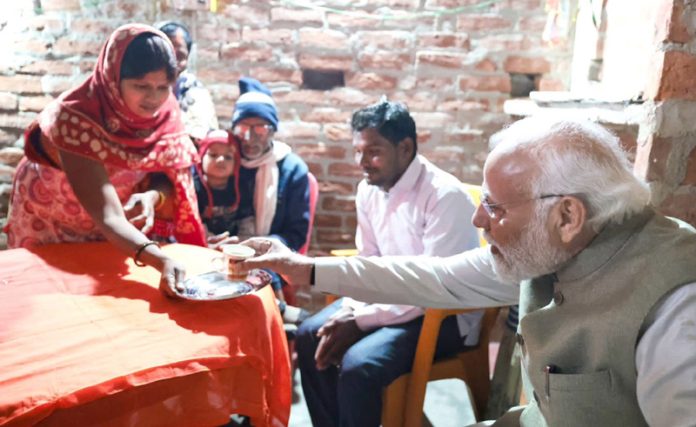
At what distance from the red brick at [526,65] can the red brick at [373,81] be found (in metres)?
0.64

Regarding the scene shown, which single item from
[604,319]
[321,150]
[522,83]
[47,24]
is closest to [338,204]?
[321,150]

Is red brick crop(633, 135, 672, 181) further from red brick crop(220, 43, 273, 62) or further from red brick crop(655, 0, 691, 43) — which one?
red brick crop(220, 43, 273, 62)

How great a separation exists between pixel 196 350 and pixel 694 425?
0.98 metres

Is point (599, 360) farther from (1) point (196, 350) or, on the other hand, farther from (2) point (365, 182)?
(2) point (365, 182)

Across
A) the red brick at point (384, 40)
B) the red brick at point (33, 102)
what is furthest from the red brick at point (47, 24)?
the red brick at point (384, 40)

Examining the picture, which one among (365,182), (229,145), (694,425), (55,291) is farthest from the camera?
(229,145)

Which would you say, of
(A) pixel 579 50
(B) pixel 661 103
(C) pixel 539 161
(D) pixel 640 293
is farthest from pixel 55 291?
(A) pixel 579 50

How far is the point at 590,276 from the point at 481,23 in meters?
2.36

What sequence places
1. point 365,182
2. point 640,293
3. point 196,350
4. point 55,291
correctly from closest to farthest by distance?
point 640,293, point 196,350, point 55,291, point 365,182

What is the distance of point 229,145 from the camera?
8.86 ft

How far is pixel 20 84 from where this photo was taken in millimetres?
3215

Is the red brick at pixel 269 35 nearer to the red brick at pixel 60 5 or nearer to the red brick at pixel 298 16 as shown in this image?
the red brick at pixel 298 16

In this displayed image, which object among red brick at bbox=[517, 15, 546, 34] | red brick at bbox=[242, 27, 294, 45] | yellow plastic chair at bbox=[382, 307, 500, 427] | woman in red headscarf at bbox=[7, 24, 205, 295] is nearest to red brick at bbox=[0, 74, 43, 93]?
red brick at bbox=[242, 27, 294, 45]

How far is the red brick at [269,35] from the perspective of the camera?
3.22 m
